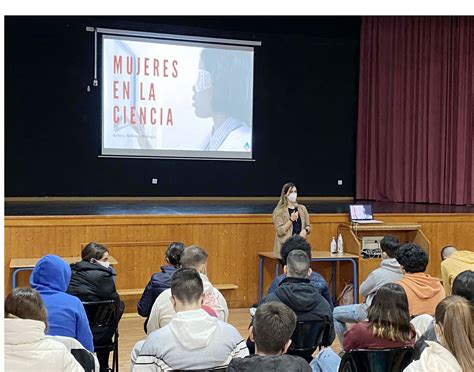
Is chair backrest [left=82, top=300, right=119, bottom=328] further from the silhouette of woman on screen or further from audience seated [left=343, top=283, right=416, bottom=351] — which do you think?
the silhouette of woman on screen

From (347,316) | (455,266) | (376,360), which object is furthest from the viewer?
(455,266)

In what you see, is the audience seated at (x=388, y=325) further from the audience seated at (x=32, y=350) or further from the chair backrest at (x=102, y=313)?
the chair backrest at (x=102, y=313)

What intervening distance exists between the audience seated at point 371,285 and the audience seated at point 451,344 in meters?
0.73

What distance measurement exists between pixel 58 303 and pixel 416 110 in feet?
29.3

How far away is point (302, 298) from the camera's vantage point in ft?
10.00

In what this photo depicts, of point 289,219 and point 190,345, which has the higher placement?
point 289,219

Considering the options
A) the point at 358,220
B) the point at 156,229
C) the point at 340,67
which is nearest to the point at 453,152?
the point at 340,67

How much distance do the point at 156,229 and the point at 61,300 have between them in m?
3.43

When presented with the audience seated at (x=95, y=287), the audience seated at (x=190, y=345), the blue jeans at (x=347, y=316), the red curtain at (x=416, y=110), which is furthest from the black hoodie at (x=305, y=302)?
the red curtain at (x=416, y=110)

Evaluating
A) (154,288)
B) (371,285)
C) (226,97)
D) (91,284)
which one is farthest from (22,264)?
(226,97)

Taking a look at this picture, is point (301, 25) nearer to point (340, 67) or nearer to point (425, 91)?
point (340, 67)

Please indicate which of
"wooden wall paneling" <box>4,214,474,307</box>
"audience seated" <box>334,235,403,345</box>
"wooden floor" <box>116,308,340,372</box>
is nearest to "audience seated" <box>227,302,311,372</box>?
"audience seated" <box>334,235,403,345</box>

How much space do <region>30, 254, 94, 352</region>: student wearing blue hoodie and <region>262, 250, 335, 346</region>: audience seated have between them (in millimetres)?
847

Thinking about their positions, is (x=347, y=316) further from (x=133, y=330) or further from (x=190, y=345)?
(x=133, y=330)
